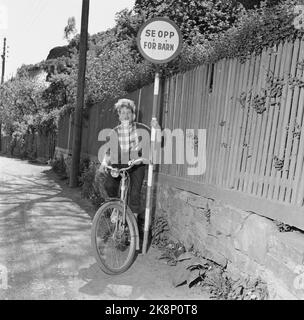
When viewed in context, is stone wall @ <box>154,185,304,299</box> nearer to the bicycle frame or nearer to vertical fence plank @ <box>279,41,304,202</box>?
vertical fence plank @ <box>279,41,304,202</box>

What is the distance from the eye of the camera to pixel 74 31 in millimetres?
45719

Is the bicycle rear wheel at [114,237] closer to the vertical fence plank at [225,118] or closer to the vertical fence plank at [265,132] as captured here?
the vertical fence plank at [225,118]

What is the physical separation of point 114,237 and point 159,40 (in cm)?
246

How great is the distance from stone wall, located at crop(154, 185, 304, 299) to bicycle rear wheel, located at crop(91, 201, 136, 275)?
2.43ft

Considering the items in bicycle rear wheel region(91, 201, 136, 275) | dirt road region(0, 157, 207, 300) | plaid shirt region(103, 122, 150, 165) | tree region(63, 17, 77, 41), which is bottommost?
dirt road region(0, 157, 207, 300)

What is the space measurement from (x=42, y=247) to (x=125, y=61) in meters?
7.18

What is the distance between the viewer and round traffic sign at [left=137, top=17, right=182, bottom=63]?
19.1ft

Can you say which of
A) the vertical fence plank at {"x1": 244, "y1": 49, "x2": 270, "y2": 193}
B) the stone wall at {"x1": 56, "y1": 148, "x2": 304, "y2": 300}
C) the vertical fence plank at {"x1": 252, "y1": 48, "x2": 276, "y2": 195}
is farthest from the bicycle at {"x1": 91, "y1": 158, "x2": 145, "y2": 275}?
the vertical fence plank at {"x1": 252, "y1": 48, "x2": 276, "y2": 195}

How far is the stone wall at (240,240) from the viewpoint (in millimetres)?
3660

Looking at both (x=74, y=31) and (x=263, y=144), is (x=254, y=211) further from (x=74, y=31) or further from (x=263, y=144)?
(x=74, y=31)

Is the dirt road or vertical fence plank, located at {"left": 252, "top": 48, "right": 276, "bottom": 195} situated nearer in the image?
vertical fence plank, located at {"left": 252, "top": 48, "right": 276, "bottom": 195}

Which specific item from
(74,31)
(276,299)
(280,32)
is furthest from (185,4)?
(74,31)

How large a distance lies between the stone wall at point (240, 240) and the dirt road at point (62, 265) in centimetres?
48

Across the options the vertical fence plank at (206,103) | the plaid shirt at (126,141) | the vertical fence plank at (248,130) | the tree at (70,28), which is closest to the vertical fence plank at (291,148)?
the vertical fence plank at (248,130)
